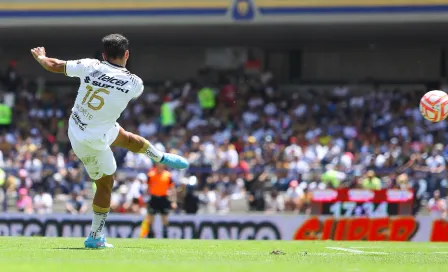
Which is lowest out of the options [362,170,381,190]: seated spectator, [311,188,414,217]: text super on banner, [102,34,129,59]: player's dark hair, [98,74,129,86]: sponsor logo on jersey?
[311,188,414,217]: text super on banner

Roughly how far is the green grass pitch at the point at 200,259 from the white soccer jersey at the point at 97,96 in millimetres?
1301

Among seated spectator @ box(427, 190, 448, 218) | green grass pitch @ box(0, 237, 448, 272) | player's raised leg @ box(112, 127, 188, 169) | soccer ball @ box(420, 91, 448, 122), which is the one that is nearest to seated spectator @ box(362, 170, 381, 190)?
seated spectator @ box(427, 190, 448, 218)

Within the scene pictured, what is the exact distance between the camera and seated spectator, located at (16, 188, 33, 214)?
24.2 meters

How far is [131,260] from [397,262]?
106 inches

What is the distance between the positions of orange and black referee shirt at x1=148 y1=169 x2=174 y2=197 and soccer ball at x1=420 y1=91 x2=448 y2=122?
867 cm

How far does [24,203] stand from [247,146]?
6314 millimetres

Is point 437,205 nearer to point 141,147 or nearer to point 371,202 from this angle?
point 371,202

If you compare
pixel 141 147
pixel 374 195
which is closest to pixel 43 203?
pixel 374 195

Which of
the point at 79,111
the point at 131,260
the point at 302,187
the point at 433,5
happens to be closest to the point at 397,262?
the point at 131,260

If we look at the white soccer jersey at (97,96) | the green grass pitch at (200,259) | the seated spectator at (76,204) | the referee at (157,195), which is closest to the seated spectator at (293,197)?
the referee at (157,195)

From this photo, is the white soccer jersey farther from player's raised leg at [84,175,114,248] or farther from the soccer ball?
the soccer ball

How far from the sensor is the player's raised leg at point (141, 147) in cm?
1070

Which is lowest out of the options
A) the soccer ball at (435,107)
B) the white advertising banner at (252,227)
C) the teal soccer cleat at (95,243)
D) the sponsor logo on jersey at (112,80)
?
the white advertising banner at (252,227)

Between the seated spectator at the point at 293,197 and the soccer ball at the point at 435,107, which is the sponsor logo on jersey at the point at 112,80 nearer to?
the soccer ball at the point at 435,107
